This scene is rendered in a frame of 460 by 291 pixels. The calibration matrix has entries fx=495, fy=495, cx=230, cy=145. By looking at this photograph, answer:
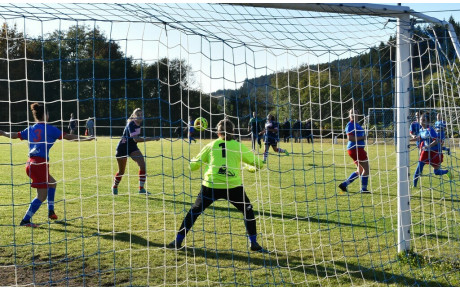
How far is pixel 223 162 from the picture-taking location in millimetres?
6016

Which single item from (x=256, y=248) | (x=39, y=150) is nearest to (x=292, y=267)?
(x=256, y=248)

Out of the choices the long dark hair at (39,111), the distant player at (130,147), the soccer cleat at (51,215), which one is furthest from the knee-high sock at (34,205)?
the distant player at (130,147)

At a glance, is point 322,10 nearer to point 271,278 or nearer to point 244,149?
point 244,149

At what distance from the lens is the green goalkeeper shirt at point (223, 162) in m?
5.98

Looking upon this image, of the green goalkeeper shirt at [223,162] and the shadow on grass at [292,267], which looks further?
the green goalkeeper shirt at [223,162]

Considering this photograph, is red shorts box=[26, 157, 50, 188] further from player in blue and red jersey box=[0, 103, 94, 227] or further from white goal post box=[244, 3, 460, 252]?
white goal post box=[244, 3, 460, 252]

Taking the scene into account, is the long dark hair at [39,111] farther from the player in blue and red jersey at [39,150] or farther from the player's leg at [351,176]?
the player's leg at [351,176]

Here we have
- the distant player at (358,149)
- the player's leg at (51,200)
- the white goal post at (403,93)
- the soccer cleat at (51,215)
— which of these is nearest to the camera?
the white goal post at (403,93)

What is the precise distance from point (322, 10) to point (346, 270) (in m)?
2.82

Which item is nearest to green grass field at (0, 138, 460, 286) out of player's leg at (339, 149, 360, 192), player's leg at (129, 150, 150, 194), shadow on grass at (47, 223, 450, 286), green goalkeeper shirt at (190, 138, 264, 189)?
shadow on grass at (47, 223, 450, 286)

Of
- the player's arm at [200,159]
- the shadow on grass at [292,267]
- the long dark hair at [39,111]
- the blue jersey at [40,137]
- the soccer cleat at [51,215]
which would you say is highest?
the long dark hair at [39,111]

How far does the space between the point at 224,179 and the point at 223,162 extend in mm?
207

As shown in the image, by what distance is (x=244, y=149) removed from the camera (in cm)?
612

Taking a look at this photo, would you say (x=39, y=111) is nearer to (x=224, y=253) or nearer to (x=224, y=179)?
(x=224, y=179)
